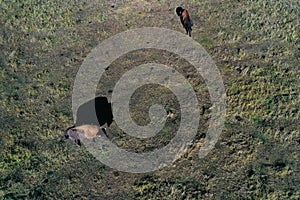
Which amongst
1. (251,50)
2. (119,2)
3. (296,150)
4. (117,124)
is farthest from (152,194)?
(119,2)

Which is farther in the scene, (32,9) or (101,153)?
(32,9)

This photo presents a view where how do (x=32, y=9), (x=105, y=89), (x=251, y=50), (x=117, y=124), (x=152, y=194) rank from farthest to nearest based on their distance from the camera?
(x=32, y=9) < (x=251, y=50) < (x=105, y=89) < (x=117, y=124) < (x=152, y=194)

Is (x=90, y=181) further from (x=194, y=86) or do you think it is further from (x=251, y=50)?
(x=251, y=50)

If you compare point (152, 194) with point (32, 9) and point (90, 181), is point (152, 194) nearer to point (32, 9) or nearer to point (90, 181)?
point (90, 181)

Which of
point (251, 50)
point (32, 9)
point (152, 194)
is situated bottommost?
point (152, 194)

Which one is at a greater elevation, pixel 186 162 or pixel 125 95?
pixel 125 95

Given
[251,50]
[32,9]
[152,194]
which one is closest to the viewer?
[152,194]
